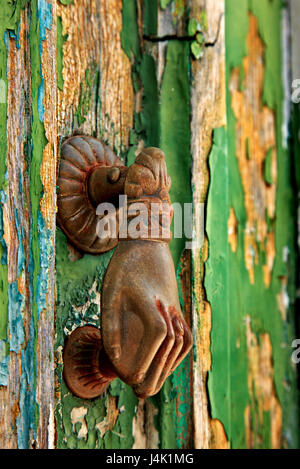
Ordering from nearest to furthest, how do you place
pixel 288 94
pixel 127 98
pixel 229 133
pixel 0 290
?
pixel 0 290 < pixel 127 98 < pixel 229 133 < pixel 288 94

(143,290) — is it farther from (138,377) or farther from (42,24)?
(42,24)

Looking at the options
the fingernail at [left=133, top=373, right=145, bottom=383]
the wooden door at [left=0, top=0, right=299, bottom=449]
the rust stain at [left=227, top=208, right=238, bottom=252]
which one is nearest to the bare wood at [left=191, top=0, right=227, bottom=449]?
the wooden door at [left=0, top=0, right=299, bottom=449]

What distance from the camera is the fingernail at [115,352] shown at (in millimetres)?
462

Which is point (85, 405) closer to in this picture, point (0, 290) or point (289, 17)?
point (0, 290)

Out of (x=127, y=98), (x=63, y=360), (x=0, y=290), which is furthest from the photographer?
(x=127, y=98)

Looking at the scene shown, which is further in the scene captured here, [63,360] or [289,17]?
[289,17]

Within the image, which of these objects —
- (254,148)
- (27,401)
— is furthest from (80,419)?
(254,148)

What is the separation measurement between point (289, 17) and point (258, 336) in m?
0.60

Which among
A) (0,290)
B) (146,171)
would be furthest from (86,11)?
(0,290)

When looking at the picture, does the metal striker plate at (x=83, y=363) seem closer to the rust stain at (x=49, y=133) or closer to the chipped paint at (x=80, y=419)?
the chipped paint at (x=80, y=419)

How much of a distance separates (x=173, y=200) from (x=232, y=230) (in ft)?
0.58

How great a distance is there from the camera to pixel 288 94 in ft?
3.47

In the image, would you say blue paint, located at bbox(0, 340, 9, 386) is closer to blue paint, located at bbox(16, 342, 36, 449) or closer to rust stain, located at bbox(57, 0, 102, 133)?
blue paint, located at bbox(16, 342, 36, 449)

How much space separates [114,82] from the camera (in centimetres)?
64
